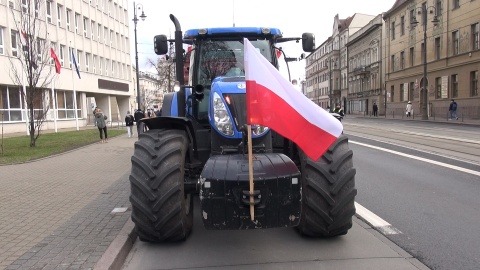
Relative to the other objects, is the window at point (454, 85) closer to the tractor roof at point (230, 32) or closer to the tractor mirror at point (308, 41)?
the tractor mirror at point (308, 41)

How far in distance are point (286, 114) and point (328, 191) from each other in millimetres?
1239

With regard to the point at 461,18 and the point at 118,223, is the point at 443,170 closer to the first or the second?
the point at 118,223

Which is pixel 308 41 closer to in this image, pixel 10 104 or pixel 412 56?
pixel 10 104

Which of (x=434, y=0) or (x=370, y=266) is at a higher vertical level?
(x=434, y=0)

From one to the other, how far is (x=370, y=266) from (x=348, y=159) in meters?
1.19

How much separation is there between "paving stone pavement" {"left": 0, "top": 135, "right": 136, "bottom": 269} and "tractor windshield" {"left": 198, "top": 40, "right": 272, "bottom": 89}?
7.96 ft

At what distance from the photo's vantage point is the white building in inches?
1145

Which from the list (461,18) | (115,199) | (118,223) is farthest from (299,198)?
(461,18)

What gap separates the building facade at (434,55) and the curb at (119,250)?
35.7m

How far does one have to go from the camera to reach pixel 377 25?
59938 millimetres

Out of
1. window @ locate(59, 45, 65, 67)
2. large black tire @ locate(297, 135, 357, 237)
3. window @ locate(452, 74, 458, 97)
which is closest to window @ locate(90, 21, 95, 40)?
window @ locate(59, 45, 65, 67)

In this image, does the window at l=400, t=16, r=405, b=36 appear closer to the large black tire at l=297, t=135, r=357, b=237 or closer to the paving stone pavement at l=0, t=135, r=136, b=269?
the paving stone pavement at l=0, t=135, r=136, b=269

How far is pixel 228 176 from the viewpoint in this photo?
3.80m

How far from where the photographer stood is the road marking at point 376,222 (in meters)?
5.39
